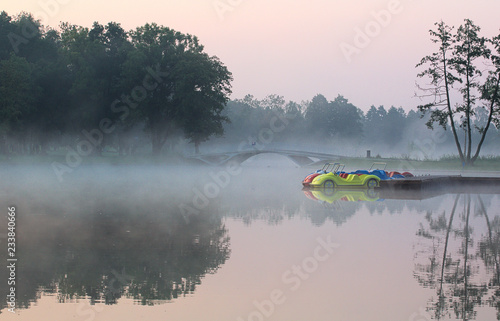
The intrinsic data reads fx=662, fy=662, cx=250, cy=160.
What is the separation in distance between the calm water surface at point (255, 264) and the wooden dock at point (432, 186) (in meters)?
9.70

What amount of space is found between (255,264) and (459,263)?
4.15 meters

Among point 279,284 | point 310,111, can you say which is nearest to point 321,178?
point 279,284

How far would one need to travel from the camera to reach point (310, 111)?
164625 mm

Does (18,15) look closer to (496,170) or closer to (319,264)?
(496,170)

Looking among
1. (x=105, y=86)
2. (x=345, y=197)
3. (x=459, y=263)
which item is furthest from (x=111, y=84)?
(x=459, y=263)

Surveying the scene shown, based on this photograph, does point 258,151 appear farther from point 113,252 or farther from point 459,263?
point 459,263

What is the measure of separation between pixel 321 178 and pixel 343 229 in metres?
19.6

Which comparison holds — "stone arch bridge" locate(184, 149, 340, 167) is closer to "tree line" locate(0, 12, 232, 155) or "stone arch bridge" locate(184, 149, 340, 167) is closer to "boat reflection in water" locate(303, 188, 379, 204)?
"tree line" locate(0, 12, 232, 155)

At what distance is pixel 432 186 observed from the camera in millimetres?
37969

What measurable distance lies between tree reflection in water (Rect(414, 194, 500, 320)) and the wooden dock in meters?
12.1

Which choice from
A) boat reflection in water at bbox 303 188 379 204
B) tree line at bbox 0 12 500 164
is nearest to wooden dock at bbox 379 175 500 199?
boat reflection in water at bbox 303 188 379 204

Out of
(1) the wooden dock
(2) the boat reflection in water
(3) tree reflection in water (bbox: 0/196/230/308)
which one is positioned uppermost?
(1) the wooden dock

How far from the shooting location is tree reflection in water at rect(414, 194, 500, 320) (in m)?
10.4

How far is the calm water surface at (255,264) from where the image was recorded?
33.3 ft
